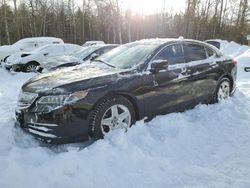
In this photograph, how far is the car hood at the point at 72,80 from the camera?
4116 millimetres

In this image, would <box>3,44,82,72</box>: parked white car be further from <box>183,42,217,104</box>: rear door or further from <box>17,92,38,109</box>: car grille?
<box>17,92,38,109</box>: car grille

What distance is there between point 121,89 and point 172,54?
4.92ft

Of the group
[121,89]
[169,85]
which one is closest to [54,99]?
[121,89]

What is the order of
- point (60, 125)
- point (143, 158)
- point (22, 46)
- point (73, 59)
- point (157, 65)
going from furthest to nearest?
point (22, 46) < point (73, 59) < point (157, 65) < point (60, 125) < point (143, 158)

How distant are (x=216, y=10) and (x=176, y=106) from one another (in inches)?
1564

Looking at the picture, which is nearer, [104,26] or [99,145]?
[99,145]

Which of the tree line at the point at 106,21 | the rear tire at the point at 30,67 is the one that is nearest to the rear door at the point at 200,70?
the rear tire at the point at 30,67

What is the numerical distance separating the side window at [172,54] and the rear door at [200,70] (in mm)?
147

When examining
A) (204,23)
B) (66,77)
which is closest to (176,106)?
(66,77)

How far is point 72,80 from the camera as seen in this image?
4.32m

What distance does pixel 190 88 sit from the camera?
18.2ft

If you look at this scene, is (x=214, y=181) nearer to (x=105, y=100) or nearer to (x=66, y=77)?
(x=105, y=100)

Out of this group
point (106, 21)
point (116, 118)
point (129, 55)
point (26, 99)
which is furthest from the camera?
point (106, 21)

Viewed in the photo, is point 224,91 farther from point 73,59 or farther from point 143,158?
point 73,59
